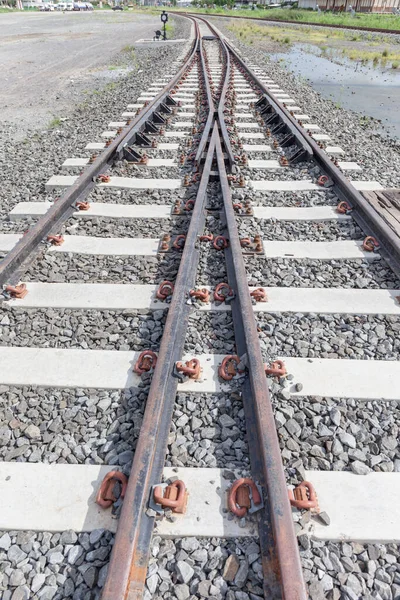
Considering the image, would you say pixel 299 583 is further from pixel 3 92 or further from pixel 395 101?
pixel 3 92

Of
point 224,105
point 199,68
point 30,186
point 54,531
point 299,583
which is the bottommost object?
point 54,531

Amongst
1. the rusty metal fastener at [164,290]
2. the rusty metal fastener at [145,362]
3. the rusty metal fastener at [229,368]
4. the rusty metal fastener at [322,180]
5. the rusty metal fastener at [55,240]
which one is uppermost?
the rusty metal fastener at [322,180]

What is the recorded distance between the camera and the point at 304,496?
6.23 feet

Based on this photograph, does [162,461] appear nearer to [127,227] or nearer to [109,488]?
[109,488]

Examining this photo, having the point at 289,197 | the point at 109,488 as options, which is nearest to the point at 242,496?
the point at 109,488

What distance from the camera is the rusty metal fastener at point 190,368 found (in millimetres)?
2498

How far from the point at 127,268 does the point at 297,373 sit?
5.55 ft

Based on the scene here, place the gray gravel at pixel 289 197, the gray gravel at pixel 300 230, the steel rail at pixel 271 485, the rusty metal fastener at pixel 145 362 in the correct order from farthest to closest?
the gray gravel at pixel 289 197 < the gray gravel at pixel 300 230 < the rusty metal fastener at pixel 145 362 < the steel rail at pixel 271 485

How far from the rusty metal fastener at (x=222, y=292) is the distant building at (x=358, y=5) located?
6693 centimetres

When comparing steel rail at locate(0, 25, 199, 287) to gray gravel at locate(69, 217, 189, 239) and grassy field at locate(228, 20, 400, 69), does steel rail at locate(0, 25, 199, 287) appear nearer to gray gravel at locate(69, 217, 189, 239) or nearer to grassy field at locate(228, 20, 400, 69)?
gray gravel at locate(69, 217, 189, 239)

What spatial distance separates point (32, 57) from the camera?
16953mm

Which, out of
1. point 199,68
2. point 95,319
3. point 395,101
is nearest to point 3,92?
point 199,68

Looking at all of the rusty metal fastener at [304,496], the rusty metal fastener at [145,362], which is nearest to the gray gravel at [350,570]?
the rusty metal fastener at [304,496]

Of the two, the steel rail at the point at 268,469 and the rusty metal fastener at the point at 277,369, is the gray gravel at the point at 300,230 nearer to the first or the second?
the steel rail at the point at 268,469
